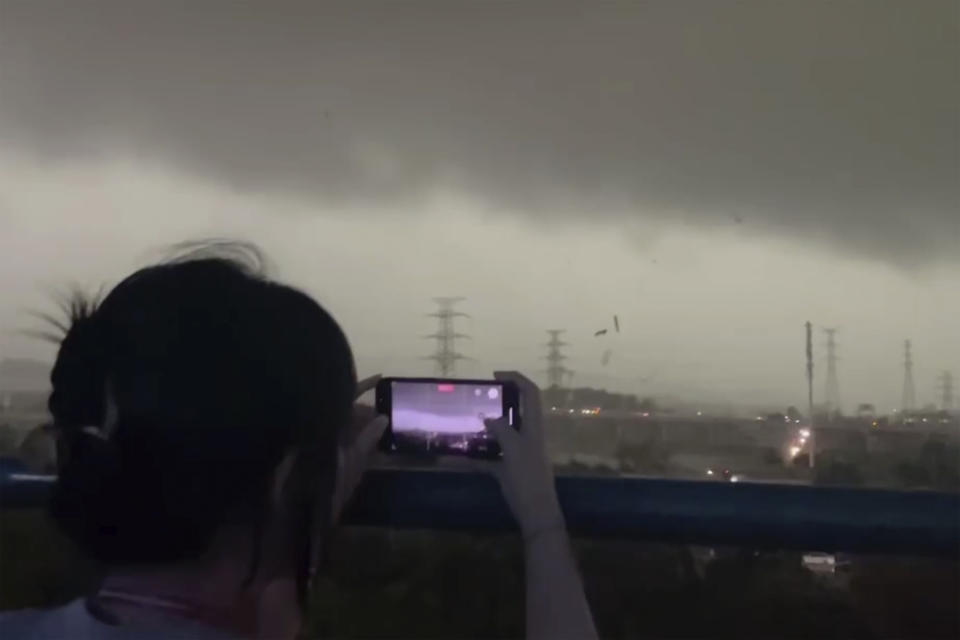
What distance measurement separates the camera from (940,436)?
1069 mm

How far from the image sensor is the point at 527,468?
0.75 metres

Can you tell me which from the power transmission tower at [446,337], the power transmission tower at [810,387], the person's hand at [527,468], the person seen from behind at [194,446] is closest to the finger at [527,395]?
the person's hand at [527,468]

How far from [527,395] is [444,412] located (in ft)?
0.21

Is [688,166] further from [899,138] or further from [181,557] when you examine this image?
[181,557]

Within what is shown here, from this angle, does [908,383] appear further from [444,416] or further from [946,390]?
[444,416]

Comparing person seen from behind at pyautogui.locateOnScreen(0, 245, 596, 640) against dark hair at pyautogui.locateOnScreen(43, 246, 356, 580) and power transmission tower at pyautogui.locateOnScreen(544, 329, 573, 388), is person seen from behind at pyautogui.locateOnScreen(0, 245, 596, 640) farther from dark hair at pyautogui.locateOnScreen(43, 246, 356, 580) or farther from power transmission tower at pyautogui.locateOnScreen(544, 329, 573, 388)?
power transmission tower at pyautogui.locateOnScreen(544, 329, 573, 388)

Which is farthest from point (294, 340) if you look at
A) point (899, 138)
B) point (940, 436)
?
point (899, 138)

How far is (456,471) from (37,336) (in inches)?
18.0

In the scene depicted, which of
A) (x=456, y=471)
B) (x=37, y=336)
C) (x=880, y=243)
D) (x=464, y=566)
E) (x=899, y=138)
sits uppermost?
(x=899, y=138)

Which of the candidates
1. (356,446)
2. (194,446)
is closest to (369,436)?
(356,446)

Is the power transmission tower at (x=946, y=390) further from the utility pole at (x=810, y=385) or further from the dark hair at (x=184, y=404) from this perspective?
the dark hair at (x=184, y=404)

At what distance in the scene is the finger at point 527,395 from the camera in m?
0.77

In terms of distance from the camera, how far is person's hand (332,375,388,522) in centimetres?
67

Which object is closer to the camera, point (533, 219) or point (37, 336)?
point (37, 336)
